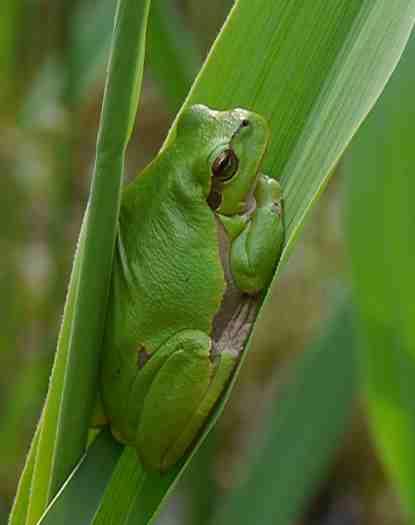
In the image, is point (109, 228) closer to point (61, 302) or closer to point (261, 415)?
point (61, 302)

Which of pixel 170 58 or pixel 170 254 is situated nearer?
pixel 170 254

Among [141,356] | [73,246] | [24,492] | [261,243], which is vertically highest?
[261,243]

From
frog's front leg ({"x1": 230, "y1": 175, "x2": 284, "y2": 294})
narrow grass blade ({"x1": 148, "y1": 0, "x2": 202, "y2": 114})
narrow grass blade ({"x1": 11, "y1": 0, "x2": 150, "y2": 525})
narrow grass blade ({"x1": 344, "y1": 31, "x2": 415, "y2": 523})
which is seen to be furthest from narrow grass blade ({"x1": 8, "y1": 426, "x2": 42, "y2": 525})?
narrow grass blade ({"x1": 148, "y1": 0, "x2": 202, "y2": 114})

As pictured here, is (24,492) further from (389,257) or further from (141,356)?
(389,257)

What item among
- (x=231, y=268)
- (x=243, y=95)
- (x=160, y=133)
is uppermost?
(x=243, y=95)

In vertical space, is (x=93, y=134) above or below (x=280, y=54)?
below

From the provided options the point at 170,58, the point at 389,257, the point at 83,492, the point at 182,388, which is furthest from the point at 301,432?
the point at 83,492

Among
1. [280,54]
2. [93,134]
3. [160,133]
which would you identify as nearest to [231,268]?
[280,54]
